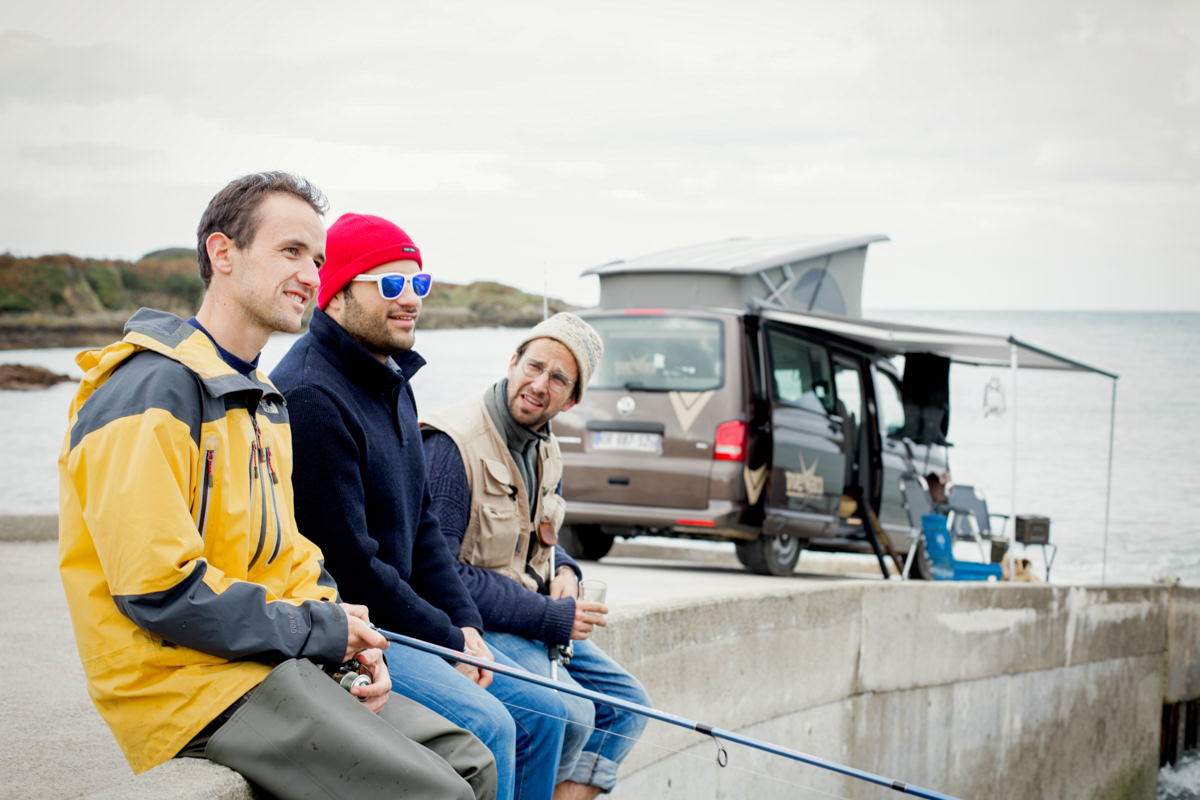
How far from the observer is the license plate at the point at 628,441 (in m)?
9.52

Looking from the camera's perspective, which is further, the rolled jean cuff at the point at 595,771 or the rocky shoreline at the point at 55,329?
the rocky shoreline at the point at 55,329

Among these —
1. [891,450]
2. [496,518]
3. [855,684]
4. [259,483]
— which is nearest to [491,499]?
[496,518]

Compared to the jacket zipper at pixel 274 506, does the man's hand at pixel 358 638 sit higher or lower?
lower

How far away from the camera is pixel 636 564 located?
11414 mm

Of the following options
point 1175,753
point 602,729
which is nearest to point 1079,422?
point 1175,753

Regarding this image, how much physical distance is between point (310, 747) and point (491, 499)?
1.56m

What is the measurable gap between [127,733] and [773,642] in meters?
4.58

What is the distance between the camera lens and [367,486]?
10.5ft

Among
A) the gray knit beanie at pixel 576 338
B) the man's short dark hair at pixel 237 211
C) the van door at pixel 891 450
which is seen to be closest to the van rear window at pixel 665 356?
the van door at pixel 891 450

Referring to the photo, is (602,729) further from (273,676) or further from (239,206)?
(239,206)

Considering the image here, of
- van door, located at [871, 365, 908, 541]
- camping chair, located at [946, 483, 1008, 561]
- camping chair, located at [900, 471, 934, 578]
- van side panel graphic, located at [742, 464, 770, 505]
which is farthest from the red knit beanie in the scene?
camping chair, located at [946, 483, 1008, 561]

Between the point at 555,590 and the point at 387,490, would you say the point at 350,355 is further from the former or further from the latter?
the point at 555,590

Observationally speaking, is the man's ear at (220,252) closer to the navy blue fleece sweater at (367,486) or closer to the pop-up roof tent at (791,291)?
the navy blue fleece sweater at (367,486)

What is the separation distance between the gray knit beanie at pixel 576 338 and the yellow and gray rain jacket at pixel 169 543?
167 centimetres
